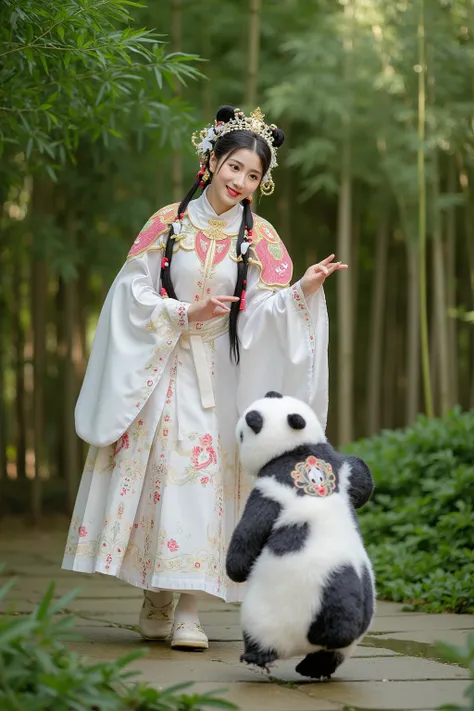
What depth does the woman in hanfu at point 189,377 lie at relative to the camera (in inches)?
136

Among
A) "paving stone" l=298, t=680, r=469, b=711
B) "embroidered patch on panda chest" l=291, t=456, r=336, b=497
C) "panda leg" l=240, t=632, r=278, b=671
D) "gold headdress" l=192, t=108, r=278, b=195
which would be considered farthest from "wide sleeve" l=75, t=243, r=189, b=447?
"paving stone" l=298, t=680, r=469, b=711

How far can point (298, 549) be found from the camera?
271 centimetres

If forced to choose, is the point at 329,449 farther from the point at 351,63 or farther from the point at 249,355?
the point at 351,63

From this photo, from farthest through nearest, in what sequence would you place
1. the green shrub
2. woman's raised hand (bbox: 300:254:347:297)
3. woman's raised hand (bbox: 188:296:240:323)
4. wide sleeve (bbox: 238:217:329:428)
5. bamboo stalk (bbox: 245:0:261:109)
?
bamboo stalk (bbox: 245:0:261:109) < the green shrub < wide sleeve (bbox: 238:217:329:428) < woman's raised hand (bbox: 188:296:240:323) < woman's raised hand (bbox: 300:254:347:297)

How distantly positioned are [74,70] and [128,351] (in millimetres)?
1476

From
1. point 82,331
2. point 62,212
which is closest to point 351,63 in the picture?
point 62,212

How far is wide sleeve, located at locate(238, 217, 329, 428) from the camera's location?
348 cm

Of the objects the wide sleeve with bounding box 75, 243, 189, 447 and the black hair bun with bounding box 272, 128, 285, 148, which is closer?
the wide sleeve with bounding box 75, 243, 189, 447

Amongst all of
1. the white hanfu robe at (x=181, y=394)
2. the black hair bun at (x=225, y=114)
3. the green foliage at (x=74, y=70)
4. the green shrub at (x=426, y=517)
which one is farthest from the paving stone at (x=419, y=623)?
the green foliage at (x=74, y=70)

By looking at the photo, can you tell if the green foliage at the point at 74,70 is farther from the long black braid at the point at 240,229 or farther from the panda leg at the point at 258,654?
the panda leg at the point at 258,654

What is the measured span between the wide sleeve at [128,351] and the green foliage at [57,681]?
1.25 meters

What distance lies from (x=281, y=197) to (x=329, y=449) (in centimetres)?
773

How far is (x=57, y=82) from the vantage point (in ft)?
15.0

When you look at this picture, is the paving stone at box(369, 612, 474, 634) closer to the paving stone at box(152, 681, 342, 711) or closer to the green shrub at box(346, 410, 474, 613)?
the green shrub at box(346, 410, 474, 613)
